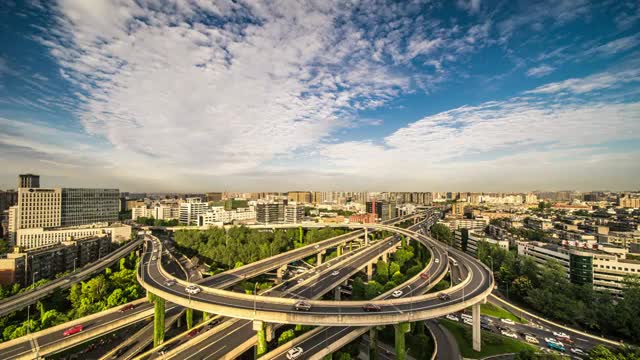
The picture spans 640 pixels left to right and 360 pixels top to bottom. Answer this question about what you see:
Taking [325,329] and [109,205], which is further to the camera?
[109,205]

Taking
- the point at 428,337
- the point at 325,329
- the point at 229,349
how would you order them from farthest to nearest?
the point at 428,337
the point at 325,329
the point at 229,349

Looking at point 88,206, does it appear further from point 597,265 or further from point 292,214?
point 597,265

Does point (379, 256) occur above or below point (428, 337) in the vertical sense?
above

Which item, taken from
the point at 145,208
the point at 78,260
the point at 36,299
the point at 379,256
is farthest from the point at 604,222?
the point at 145,208

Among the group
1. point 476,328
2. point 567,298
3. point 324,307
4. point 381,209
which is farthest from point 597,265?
point 381,209

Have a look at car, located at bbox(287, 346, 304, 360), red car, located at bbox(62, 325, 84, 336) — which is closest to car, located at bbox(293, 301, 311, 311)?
car, located at bbox(287, 346, 304, 360)

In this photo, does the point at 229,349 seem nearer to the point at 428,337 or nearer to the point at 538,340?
the point at 428,337

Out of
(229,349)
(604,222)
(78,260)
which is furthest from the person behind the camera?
(604,222)
